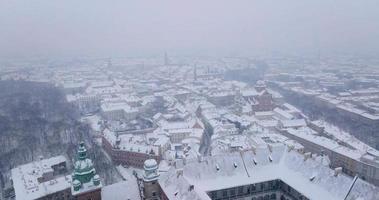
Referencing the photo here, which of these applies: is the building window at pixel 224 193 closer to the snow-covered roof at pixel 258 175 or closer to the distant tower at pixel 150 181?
the snow-covered roof at pixel 258 175

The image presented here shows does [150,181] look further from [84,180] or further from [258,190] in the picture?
[258,190]

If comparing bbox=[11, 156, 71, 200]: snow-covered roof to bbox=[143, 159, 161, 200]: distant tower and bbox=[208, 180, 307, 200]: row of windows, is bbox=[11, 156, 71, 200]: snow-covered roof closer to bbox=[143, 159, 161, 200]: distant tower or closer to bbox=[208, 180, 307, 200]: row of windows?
bbox=[143, 159, 161, 200]: distant tower

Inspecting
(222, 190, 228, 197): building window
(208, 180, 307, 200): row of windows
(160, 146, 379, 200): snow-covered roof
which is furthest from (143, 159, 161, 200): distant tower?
(222, 190, 228, 197): building window

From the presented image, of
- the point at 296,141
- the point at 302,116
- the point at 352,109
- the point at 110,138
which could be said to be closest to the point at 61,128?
the point at 110,138

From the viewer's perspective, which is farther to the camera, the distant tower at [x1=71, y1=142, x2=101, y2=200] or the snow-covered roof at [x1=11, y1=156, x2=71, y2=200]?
the snow-covered roof at [x1=11, y1=156, x2=71, y2=200]

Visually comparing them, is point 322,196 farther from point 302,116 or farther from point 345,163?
point 302,116

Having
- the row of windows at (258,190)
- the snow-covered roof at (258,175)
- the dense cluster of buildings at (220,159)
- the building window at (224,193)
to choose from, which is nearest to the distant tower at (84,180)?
the dense cluster of buildings at (220,159)
